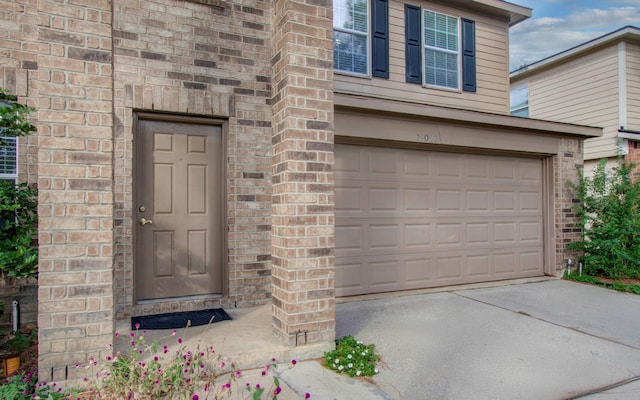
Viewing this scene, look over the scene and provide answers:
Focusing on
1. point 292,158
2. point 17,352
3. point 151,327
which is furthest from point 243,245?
point 17,352

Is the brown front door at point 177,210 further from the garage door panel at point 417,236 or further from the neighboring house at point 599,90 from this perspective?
the neighboring house at point 599,90

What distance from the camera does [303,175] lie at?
354 centimetres

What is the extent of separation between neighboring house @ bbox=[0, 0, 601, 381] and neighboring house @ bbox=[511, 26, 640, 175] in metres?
3.44

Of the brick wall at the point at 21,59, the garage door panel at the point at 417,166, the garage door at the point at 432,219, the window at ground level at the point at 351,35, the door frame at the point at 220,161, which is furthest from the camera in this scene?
the window at ground level at the point at 351,35

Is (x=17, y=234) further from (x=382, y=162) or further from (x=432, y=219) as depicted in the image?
(x=432, y=219)

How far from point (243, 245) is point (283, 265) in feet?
5.00

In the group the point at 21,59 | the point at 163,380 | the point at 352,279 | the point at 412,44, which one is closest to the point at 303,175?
the point at 163,380

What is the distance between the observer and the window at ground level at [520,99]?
13.1 metres

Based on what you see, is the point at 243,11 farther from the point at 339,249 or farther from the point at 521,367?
the point at 521,367

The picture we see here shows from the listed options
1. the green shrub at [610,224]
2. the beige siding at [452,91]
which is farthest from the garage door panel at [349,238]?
the green shrub at [610,224]

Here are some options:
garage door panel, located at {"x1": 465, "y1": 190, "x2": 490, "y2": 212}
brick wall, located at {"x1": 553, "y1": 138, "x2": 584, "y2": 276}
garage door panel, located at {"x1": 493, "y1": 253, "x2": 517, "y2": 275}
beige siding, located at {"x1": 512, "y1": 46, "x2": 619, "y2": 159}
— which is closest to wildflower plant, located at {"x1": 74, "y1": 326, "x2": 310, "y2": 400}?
garage door panel, located at {"x1": 465, "y1": 190, "x2": 490, "y2": 212}

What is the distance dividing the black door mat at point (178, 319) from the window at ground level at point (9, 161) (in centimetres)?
187

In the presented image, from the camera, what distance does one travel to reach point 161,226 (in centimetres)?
473

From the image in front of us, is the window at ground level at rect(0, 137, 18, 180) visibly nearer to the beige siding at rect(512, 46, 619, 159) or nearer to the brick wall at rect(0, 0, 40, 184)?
the brick wall at rect(0, 0, 40, 184)
